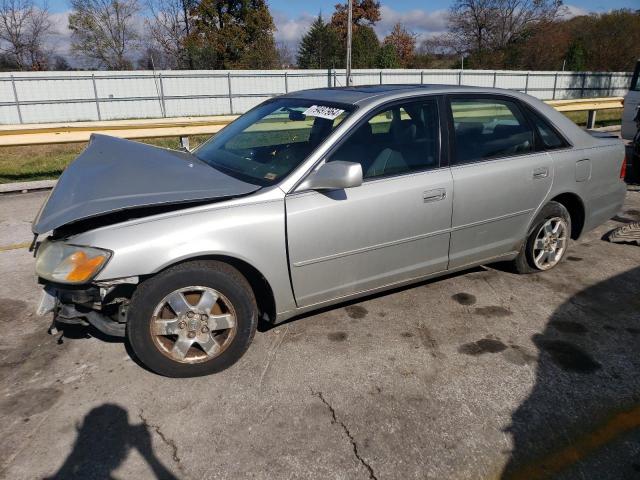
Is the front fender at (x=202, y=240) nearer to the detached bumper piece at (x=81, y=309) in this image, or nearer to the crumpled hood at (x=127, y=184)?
the crumpled hood at (x=127, y=184)

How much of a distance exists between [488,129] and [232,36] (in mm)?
33067

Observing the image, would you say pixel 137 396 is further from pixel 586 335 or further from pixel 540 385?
pixel 586 335

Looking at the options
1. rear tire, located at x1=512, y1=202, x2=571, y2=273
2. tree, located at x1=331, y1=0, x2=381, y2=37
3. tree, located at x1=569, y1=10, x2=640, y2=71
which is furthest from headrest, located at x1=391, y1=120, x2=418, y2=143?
tree, located at x1=331, y1=0, x2=381, y2=37

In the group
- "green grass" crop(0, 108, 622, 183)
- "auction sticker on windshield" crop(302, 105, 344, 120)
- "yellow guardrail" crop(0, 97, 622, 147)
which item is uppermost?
"auction sticker on windshield" crop(302, 105, 344, 120)

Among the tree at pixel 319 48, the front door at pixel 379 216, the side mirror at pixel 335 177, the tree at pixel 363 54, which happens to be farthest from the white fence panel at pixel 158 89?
the side mirror at pixel 335 177

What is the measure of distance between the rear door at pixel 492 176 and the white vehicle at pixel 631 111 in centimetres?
979

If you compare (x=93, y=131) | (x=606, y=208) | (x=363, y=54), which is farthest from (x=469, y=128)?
(x=363, y=54)

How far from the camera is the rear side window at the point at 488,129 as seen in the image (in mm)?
3791

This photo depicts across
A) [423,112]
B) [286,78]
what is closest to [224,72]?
[286,78]

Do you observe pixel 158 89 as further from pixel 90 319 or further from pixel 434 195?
pixel 90 319

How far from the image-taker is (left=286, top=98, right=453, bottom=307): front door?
10.4 ft

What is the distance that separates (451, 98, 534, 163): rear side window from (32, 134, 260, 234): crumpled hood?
1685mm

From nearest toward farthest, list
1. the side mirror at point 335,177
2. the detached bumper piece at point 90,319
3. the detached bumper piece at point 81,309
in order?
the detached bumper piece at point 81,309 → the detached bumper piece at point 90,319 → the side mirror at point 335,177

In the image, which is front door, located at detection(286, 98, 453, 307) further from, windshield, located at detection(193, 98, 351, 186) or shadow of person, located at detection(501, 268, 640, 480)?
shadow of person, located at detection(501, 268, 640, 480)
